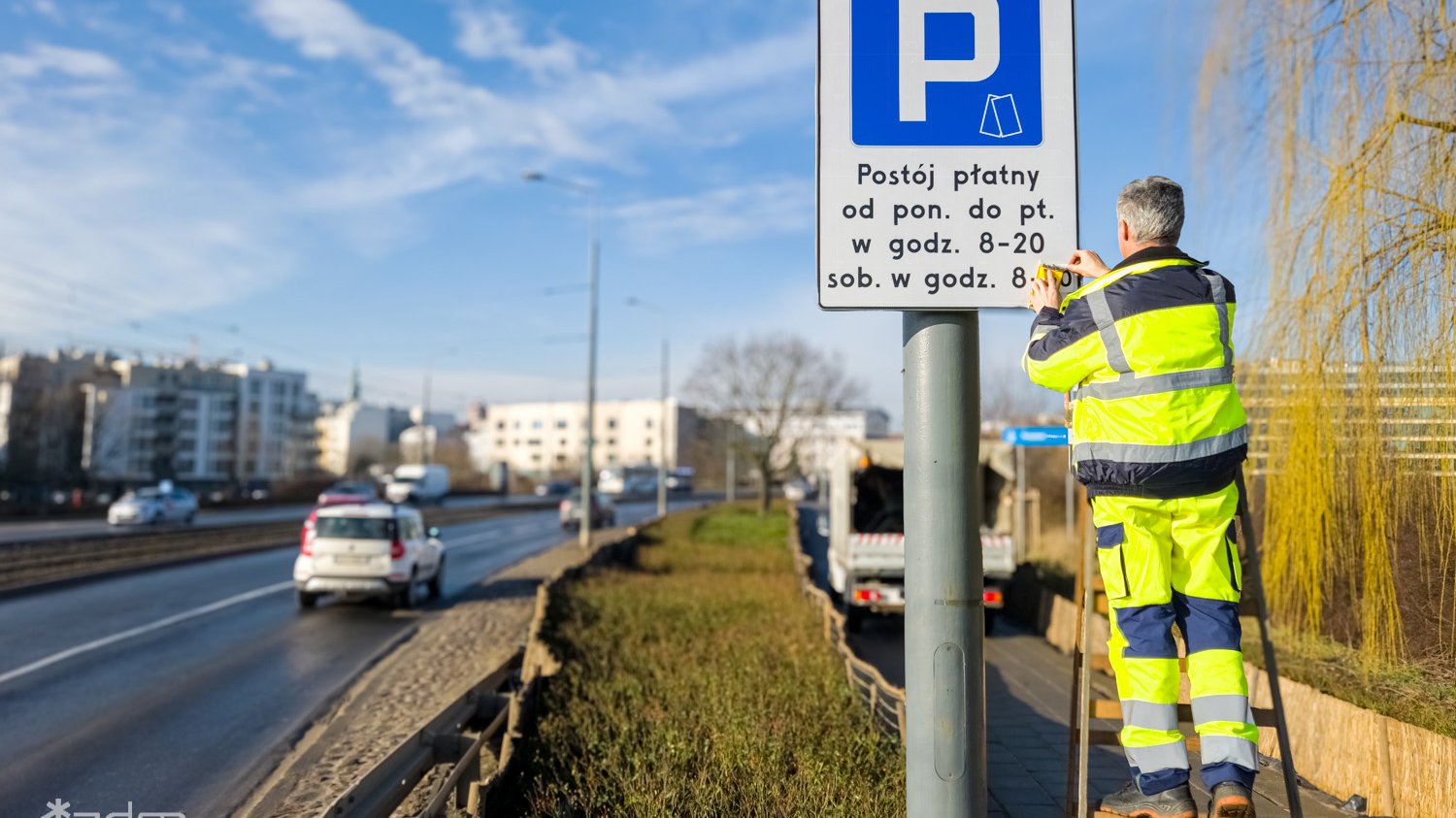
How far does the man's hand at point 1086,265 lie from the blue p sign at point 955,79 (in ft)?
1.00

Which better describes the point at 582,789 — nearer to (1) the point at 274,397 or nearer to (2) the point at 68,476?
(2) the point at 68,476

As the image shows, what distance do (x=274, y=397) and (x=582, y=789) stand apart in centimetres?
13307

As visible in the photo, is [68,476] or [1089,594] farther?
[68,476]

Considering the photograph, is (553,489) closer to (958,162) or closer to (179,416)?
(179,416)

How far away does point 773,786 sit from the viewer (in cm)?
452

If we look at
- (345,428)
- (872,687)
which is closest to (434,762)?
(872,687)

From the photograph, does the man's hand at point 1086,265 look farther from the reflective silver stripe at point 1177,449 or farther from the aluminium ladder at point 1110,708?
the aluminium ladder at point 1110,708

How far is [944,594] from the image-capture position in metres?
2.35

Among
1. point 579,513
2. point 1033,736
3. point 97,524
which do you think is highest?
point 1033,736

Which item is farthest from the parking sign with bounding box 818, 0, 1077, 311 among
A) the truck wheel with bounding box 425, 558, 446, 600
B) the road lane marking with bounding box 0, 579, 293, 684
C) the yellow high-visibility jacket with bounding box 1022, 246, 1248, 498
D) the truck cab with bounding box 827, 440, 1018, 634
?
the truck wheel with bounding box 425, 558, 446, 600

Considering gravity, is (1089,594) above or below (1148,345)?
below

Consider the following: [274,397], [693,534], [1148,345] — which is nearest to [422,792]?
[1148,345]

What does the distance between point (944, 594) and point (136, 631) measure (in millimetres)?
13450

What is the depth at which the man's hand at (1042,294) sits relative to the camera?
8.30 ft
